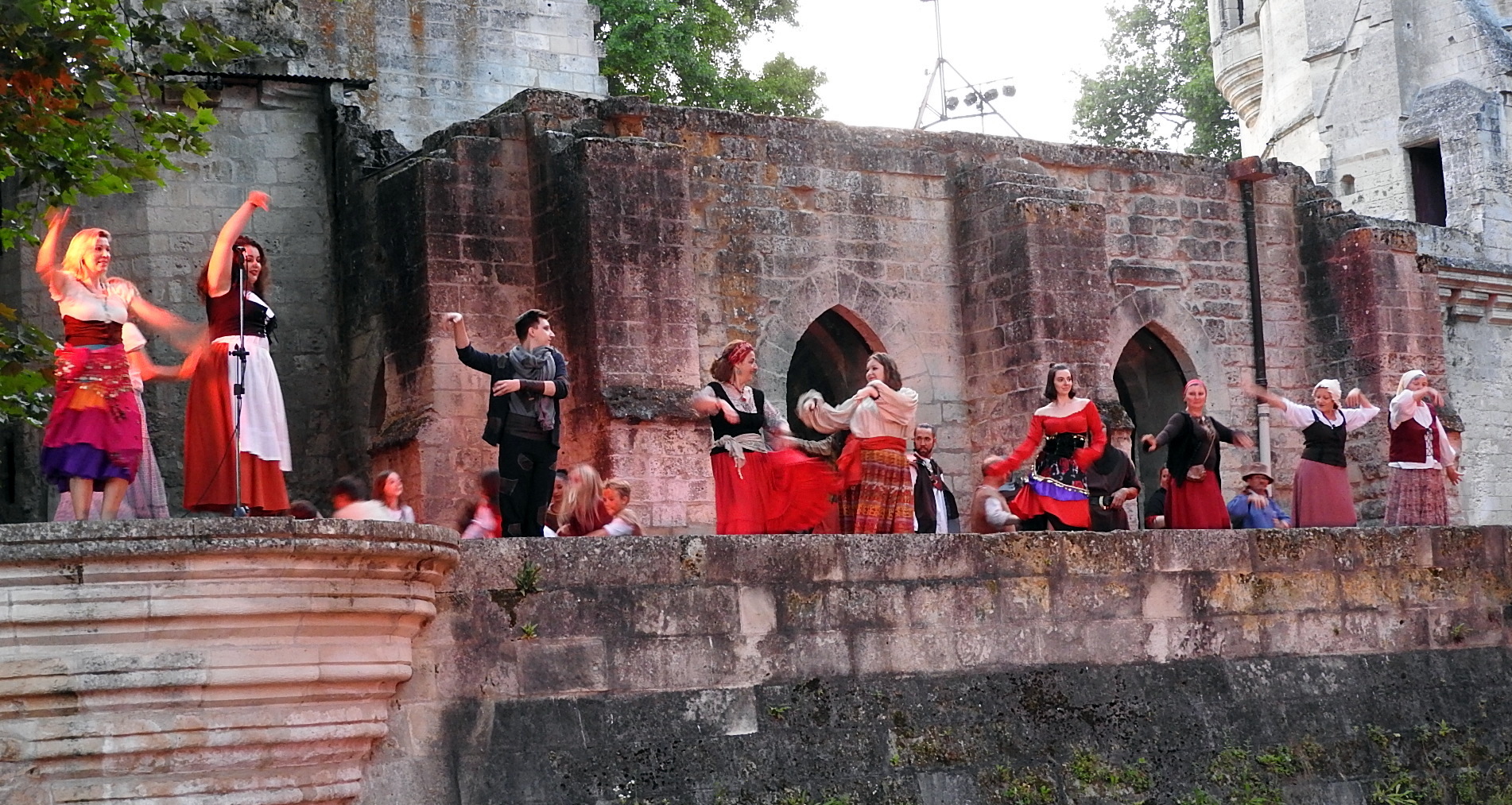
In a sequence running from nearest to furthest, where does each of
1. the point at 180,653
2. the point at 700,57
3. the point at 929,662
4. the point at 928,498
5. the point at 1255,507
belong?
the point at 180,653 < the point at 929,662 < the point at 928,498 < the point at 1255,507 < the point at 700,57

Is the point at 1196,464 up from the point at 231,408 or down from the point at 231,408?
down

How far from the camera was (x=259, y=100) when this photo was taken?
1886 cm

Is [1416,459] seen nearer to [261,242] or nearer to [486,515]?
[486,515]

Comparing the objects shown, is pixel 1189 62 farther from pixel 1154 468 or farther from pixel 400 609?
pixel 400 609

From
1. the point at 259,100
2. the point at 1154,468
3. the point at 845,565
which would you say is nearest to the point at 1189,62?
the point at 1154,468

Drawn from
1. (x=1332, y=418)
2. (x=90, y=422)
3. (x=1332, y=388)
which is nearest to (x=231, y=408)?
(x=90, y=422)

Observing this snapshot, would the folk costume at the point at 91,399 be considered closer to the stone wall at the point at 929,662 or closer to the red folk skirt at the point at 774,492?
A: the stone wall at the point at 929,662

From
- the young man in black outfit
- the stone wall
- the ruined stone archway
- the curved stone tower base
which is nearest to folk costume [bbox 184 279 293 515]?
the stone wall

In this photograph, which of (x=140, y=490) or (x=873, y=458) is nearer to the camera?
(x=140, y=490)

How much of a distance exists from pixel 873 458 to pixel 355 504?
114 inches

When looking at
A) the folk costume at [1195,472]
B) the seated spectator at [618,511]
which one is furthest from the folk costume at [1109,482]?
the seated spectator at [618,511]

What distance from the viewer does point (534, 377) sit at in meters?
11.6

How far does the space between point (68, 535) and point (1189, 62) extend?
38465mm

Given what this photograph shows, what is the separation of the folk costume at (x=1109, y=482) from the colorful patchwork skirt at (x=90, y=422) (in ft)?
24.0
